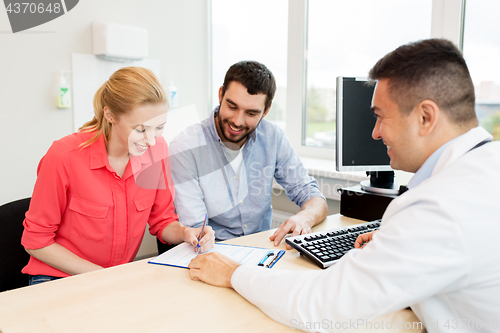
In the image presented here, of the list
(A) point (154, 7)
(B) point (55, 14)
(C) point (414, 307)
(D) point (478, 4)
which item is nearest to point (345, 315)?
(C) point (414, 307)

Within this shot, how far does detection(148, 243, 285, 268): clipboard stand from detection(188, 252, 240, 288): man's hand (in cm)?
8

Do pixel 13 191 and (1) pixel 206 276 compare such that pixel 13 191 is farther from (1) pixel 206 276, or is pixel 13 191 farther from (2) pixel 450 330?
(2) pixel 450 330

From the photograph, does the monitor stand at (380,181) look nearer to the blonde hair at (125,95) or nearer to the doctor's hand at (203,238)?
the doctor's hand at (203,238)

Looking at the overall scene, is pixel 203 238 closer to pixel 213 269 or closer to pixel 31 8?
pixel 213 269

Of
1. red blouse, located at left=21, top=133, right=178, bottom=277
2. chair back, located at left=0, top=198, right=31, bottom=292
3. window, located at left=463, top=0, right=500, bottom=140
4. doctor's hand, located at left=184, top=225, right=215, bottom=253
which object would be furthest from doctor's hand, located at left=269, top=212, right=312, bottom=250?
window, located at left=463, top=0, right=500, bottom=140

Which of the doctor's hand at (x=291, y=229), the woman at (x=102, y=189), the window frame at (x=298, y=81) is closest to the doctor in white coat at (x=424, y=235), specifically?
the doctor's hand at (x=291, y=229)

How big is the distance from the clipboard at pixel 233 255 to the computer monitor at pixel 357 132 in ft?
1.70

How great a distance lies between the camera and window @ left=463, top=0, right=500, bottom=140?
1.80 m

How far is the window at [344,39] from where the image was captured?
2098 millimetres

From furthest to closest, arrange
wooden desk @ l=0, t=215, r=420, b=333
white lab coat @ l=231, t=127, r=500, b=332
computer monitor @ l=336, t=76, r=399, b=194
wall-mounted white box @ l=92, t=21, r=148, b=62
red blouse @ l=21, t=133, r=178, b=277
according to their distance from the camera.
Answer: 1. wall-mounted white box @ l=92, t=21, r=148, b=62
2. computer monitor @ l=336, t=76, r=399, b=194
3. red blouse @ l=21, t=133, r=178, b=277
4. wooden desk @ l=0, t=215, r=420, b=333
5. white lab coat @ l=231, t=127, r=500, b=332

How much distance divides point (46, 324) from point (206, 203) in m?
0.92

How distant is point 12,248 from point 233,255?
0.79 meters

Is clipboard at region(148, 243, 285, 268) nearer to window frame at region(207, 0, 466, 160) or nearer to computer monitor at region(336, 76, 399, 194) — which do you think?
computer monitor at region(336, 76, 399, 194)

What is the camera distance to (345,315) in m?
0.71
